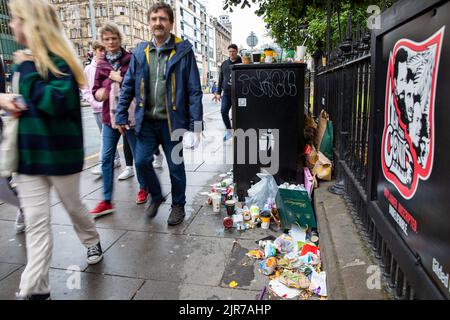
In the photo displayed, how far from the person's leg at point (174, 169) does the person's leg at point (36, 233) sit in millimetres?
1517

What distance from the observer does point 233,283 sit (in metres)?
2.66

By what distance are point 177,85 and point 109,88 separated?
3.84ft

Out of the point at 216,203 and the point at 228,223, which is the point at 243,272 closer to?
the point at 228,223

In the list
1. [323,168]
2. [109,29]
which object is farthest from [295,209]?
[109,29]

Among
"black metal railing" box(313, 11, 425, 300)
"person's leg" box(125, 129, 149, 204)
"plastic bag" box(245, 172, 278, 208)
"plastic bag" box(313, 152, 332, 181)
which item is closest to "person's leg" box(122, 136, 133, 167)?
"person's leg" box(125, 129, 149, 204)

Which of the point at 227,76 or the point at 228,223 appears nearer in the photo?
the point at 228,223

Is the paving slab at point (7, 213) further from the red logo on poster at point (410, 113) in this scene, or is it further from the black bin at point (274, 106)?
the red logo on poster at point (410, 113)

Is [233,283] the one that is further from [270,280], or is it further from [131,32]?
[131,32]

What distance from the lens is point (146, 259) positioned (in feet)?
9.99

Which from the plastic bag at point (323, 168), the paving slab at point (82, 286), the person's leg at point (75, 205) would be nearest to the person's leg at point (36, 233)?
the person's leg at point (75, 205)

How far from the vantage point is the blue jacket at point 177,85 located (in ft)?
11.6
